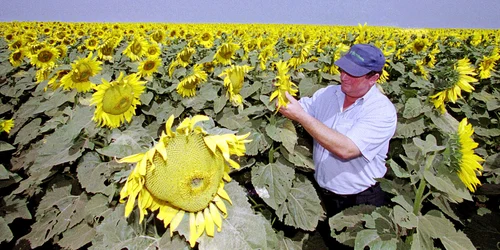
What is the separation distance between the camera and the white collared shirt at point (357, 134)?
2.48 meters

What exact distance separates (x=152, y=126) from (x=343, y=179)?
5.75ft

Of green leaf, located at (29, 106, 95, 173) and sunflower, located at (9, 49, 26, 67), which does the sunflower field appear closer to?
green leaf, located at (29, 106, 95, 173)

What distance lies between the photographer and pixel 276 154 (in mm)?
2480

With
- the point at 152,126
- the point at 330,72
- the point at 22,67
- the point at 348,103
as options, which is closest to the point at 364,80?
the point at 348,103

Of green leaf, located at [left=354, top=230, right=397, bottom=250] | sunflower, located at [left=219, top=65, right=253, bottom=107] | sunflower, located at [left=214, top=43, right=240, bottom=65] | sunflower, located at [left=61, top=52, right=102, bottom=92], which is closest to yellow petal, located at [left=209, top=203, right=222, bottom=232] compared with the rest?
green leaf, located at [left=354, top=230, right=397, bottom=250]

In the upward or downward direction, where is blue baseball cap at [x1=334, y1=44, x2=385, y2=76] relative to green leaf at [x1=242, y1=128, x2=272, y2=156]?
upward

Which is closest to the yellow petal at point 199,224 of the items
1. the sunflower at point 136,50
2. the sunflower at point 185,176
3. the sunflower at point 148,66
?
the sunflower at point 185,176

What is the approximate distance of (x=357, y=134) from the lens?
243 cm

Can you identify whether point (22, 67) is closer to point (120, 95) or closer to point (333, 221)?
point (120, 95)

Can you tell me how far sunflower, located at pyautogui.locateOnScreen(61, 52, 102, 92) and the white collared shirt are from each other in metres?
1.87

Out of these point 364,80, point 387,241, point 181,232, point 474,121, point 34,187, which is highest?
point 181,232

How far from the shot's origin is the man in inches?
94.2

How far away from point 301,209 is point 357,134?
638 mm

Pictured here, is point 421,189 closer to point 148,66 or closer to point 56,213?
point 56,213
